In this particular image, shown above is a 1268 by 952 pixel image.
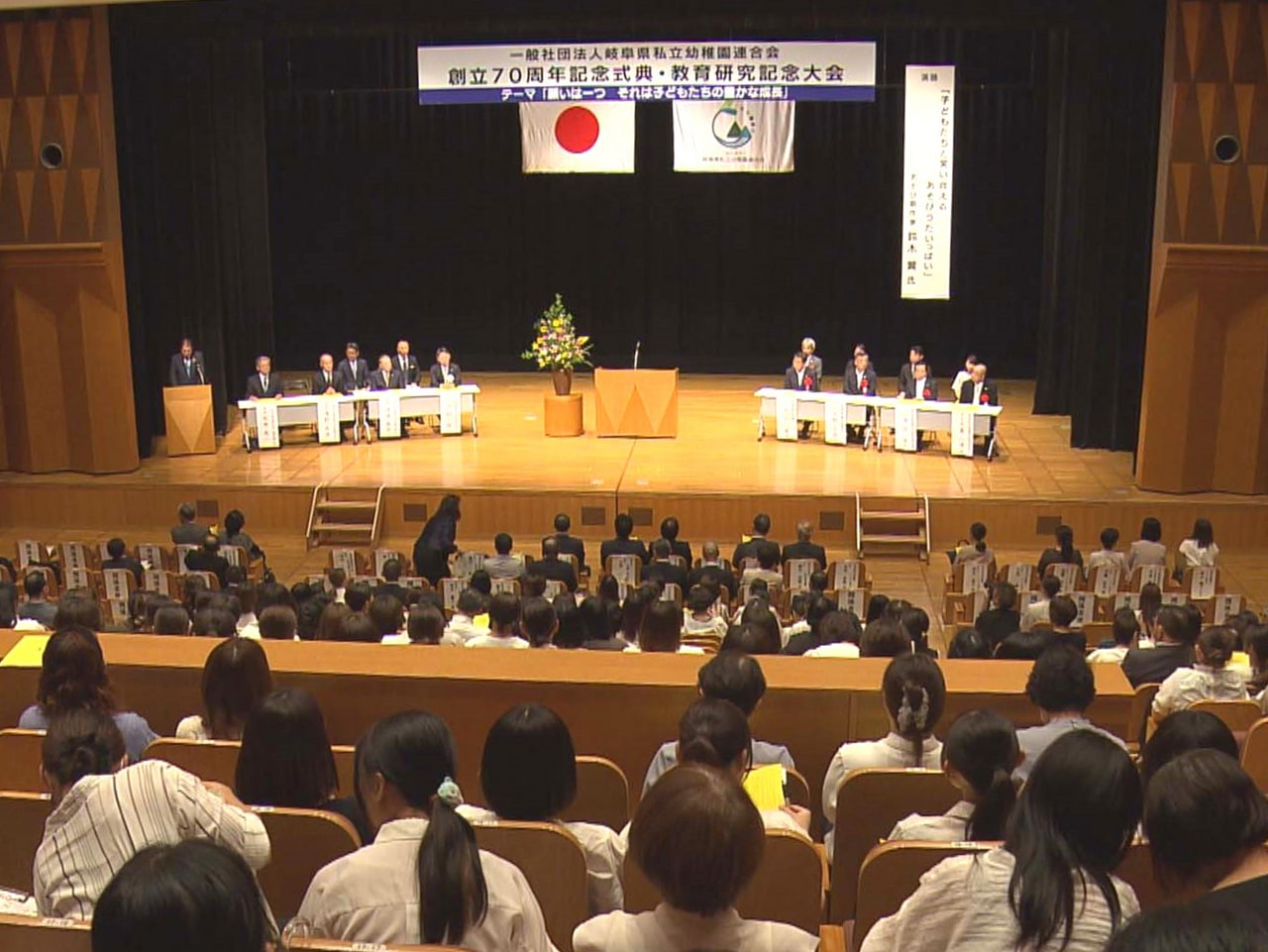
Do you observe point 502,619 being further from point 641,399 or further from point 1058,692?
point 641,399

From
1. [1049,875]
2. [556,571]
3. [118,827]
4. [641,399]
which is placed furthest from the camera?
[641,399]

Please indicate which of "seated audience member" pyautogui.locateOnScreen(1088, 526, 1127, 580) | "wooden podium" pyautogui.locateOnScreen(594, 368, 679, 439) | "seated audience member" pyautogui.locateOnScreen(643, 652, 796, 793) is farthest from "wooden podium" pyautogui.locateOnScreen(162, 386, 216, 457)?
"seated audience member" pyautogui.locateOnScreen(643, 652, 796, 793)

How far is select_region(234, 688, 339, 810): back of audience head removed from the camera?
3.47 m

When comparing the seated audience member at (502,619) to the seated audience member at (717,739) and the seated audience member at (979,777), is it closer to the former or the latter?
the seated audience member at (717,739)

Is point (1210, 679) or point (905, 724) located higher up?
point (905, 724)

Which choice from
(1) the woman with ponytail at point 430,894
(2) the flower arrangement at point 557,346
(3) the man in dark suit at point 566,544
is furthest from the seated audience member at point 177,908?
(2) the flower arrangement at point 557,346

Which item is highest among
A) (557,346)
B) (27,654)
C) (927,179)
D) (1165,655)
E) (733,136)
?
(733,136)

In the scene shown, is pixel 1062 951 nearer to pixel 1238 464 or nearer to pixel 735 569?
pixel 735 569

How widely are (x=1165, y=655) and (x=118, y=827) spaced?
4.94 m

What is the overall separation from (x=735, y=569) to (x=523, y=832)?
7.28 metres

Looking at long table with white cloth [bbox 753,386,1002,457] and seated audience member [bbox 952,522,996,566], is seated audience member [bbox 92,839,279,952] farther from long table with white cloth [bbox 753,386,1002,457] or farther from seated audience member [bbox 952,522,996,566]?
long table with white cloth [bbox 753,386,1002,457]

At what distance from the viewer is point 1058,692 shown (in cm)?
417

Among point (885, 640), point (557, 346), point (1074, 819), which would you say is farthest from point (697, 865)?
point (557, 346)

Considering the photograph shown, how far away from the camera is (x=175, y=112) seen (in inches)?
612
